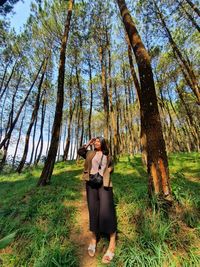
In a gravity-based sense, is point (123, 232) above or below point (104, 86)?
below

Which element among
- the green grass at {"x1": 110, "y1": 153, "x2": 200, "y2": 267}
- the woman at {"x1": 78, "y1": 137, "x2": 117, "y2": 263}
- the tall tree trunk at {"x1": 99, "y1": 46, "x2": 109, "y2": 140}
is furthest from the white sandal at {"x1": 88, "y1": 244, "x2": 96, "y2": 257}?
the tall tree trunk at {"x1": 99, "y1": 46, "x2": 109, "y2": 140}

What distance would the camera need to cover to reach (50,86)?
18.9 metres

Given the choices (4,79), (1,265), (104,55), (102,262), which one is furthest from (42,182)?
(4,79)

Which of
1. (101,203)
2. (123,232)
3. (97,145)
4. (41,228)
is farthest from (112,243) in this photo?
(97,145)

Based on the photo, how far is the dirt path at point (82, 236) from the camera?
3199 mm

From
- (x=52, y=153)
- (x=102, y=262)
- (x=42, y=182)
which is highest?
(x=52, y=153)

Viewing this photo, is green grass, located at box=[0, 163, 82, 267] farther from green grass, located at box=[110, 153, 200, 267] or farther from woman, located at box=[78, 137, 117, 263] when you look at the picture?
green grass, located at box=[110, 153, 200, 267]

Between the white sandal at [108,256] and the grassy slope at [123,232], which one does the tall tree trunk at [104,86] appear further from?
the white sandal at [108,256]

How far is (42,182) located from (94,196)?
3.68 meters

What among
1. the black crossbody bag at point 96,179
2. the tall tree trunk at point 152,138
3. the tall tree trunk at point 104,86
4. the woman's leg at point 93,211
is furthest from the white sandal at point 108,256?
the tall tree trunk at point 104,86

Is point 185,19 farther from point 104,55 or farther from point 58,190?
point 58,190

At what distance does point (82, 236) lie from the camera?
3842mm

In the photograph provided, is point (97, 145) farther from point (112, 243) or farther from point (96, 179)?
point (112, 243)

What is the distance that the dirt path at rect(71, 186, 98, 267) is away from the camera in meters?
3.20
